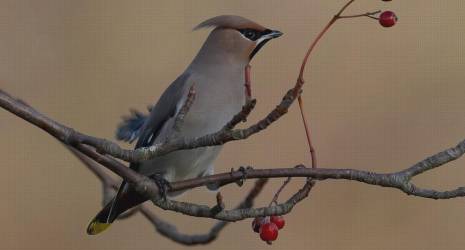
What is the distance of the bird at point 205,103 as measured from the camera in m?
3.19

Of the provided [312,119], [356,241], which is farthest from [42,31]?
[356,241]

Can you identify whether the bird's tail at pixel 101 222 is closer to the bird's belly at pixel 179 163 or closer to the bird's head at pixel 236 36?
the bird's belly at pixel 179 163

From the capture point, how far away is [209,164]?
132 inches

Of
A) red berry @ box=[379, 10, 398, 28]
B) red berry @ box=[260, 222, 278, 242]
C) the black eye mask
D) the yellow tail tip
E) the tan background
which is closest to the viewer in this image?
red berry @ box=[379, 10, 398, 28]

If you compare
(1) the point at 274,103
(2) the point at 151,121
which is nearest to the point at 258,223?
(2) the point at 151,121

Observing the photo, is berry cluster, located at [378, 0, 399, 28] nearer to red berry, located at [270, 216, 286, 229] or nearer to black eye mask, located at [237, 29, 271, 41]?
red berry, located at [270, 216, 286, 229]

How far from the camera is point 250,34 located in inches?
129

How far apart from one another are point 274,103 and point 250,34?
121 centimetres

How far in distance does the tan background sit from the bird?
36.9 inches

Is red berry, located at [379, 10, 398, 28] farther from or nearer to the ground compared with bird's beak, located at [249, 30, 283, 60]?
farther from the ground

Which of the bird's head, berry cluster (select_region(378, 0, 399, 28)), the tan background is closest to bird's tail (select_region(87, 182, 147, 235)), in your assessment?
the bird's head

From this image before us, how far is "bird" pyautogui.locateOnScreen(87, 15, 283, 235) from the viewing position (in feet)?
10.5

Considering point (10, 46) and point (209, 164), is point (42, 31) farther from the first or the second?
point (209, 164)

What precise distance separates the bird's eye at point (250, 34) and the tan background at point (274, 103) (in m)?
1.07
